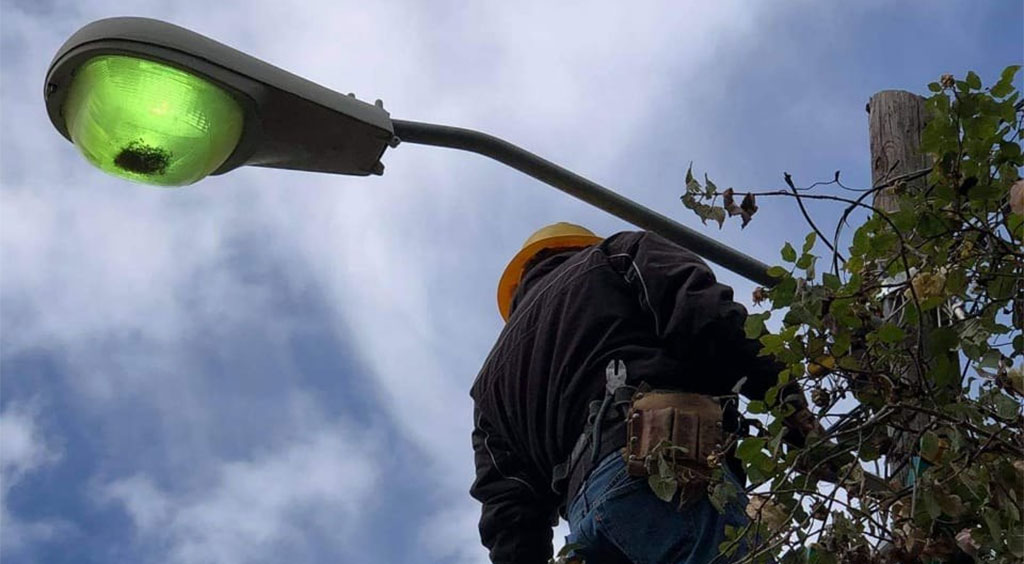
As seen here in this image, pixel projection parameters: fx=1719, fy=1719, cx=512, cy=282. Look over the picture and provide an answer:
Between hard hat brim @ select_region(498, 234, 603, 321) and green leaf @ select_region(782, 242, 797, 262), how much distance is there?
7.93ft

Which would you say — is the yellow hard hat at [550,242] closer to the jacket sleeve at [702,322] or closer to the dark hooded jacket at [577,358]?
the dark hooded jacket at [577,358]

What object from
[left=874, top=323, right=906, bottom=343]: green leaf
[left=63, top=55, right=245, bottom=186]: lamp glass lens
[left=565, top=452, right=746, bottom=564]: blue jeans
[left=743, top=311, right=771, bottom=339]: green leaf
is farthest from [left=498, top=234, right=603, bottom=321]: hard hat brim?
[left=874, top=323, right=906, bottom=343]: green leaf

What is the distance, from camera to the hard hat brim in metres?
5.77

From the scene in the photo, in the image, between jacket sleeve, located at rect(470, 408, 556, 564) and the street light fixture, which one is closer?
the street light fixture

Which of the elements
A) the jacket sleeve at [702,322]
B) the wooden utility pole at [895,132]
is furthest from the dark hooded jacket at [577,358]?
the wooden utility pole at [895,132]

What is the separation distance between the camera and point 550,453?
490 centimetres

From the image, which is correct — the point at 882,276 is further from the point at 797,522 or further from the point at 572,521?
the point at 572,521

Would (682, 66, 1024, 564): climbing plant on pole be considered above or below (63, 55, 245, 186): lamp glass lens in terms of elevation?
below

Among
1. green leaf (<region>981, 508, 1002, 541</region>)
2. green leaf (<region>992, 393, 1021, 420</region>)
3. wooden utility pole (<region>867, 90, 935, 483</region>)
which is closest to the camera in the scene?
green leaf (<region>981, 508, 1002, 541</region>)

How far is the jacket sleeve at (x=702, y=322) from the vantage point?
14.8 feet

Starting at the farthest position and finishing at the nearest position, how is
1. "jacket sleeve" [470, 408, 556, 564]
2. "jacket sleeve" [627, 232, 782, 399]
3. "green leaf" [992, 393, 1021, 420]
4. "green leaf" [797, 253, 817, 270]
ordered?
1. "jacket sleeve" [470, 408, 556, 564]
2. "jacket sleeve" [627, 232, 782, 399]
3. "green leaf" [797, 253, 817, 270]
4. "green leaf" [992, 393, 1021, 420]

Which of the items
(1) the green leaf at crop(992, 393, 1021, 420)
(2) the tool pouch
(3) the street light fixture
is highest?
(3) the street light fixture

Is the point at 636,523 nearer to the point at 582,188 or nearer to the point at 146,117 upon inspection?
the point at 582,188

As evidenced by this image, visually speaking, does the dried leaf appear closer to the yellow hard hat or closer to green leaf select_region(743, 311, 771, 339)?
green leaf select_region(743, 311, 771, 339)
